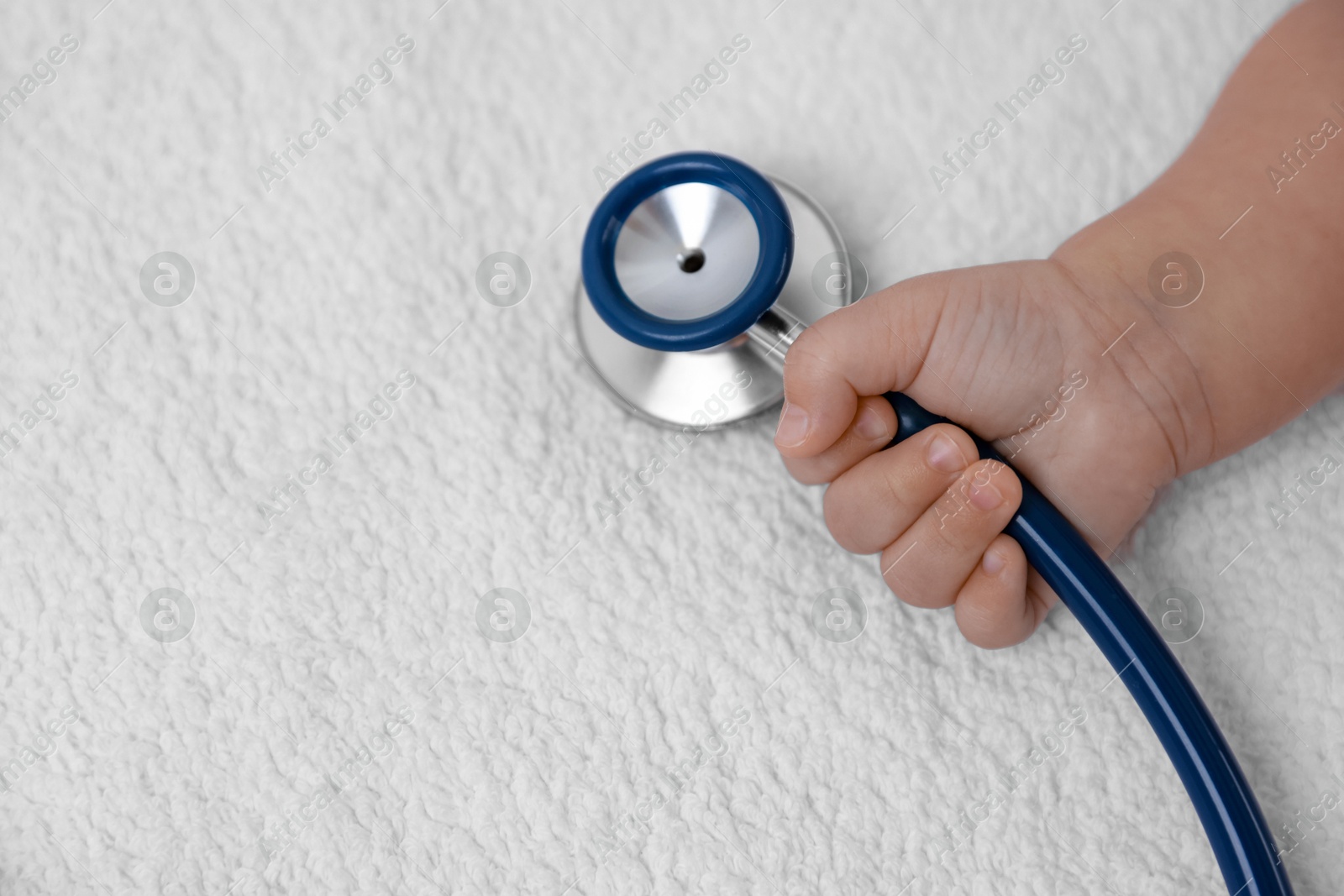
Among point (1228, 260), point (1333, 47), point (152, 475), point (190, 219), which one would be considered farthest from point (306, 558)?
point (1333, 47)

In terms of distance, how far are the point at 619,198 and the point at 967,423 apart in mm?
222

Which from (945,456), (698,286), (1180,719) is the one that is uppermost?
(698,286)

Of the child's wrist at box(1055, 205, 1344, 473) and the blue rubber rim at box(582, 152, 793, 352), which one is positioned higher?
the blue rubber rim at box(582, 152, 793, 352)

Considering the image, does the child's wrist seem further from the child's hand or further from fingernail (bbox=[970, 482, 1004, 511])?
fingernail (bbox=[970, 482, 1004, 511])

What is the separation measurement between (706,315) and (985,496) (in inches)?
6.6

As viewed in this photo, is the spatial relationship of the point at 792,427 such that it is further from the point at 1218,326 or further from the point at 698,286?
the point at 1218,326

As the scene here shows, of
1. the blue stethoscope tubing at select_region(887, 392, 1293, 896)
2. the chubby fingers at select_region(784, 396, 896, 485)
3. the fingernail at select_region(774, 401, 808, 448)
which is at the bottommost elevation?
the blue stethoscope tubing at select_region(887, 392, 1293, 896)

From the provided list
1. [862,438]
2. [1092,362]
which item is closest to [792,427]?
[862,438]

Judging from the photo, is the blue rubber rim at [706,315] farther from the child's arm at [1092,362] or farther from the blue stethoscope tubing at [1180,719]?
the blue stethoscope tubing at [1180,719]

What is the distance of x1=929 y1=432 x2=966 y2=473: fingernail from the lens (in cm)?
48

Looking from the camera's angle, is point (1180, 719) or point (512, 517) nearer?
point (1180, 719)

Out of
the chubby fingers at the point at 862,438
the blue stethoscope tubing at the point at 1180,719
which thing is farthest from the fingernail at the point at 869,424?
the blue stethoscope tubing at the point at 1180,719

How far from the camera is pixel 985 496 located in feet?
1.54

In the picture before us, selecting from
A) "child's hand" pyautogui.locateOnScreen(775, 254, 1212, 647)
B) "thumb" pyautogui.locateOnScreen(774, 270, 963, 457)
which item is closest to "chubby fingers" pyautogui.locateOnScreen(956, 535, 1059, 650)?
"child's hand" pyautogui.locateOnScreen(775, 254, 1212, 647)
